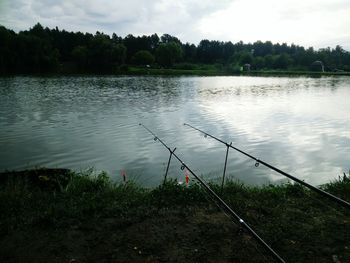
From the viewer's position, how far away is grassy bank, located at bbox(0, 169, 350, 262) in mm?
5934

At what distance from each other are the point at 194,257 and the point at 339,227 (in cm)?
376

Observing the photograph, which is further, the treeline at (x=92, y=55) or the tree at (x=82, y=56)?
the tree at (x=82, y=56)

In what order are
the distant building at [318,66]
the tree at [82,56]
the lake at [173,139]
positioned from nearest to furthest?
the lake at [173,139]
the tree at [82,56]
the distant building at [318,66]

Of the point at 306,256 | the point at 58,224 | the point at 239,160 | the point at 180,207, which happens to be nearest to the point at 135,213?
the point at 180,207

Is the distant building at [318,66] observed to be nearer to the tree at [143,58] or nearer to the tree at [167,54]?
the tree at [167,54]

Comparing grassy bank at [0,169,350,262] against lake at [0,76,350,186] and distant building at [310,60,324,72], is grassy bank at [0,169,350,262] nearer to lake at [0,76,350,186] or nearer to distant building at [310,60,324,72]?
lake at [0,76,350,186]

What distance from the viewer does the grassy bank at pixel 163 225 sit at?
5934 millimetres

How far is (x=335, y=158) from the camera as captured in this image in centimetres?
1496

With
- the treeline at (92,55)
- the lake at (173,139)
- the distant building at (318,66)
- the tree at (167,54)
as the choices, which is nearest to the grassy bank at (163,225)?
the lake at (173,139)

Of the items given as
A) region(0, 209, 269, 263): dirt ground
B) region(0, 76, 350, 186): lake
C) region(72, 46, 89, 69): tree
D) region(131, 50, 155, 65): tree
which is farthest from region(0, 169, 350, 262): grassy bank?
region(131, 50, 155, 65): tree

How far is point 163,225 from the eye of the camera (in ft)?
23.1

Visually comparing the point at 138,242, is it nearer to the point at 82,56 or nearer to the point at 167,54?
the point at 82,56

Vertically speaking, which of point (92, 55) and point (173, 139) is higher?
point (92, 55)

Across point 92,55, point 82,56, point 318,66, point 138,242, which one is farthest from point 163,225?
point 318,66
